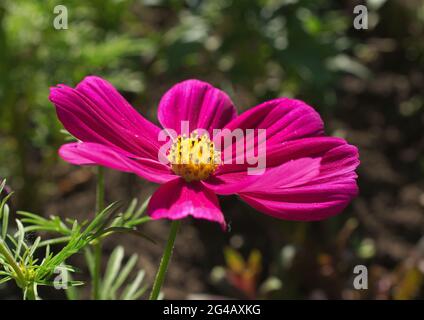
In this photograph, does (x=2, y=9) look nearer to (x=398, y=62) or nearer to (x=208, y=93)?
(x=208, y=93)

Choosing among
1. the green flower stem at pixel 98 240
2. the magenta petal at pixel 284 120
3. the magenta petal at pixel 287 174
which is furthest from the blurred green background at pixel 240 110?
the magenta petal at pixel 287 174

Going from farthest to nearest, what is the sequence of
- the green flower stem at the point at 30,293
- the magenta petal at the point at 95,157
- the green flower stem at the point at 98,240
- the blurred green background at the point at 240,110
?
the blurred green background at the point at 240,110
the green flower stem at the point at 98,240
the green flower stem at the point at 30,293
the magenta petal at the point at 95,157

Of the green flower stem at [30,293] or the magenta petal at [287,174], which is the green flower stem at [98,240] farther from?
the magenta petal at [287,174]

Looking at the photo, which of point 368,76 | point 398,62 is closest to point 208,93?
point 368,76

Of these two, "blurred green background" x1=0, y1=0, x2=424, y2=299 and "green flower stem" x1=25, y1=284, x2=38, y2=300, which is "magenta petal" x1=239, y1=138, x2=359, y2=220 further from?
"blurred green background" x1=0, y1=0, x2=424, y2=299

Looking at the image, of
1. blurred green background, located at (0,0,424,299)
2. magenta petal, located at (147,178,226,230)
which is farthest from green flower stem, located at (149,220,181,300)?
blurred green background, located at (0,0,424,299)

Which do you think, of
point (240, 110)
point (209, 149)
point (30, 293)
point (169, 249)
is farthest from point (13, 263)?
point (240, 110)

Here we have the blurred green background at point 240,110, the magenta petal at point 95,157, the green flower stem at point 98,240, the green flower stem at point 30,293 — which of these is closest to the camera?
the magenta petal at point 95,157

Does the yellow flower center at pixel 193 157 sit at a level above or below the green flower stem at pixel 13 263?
above
